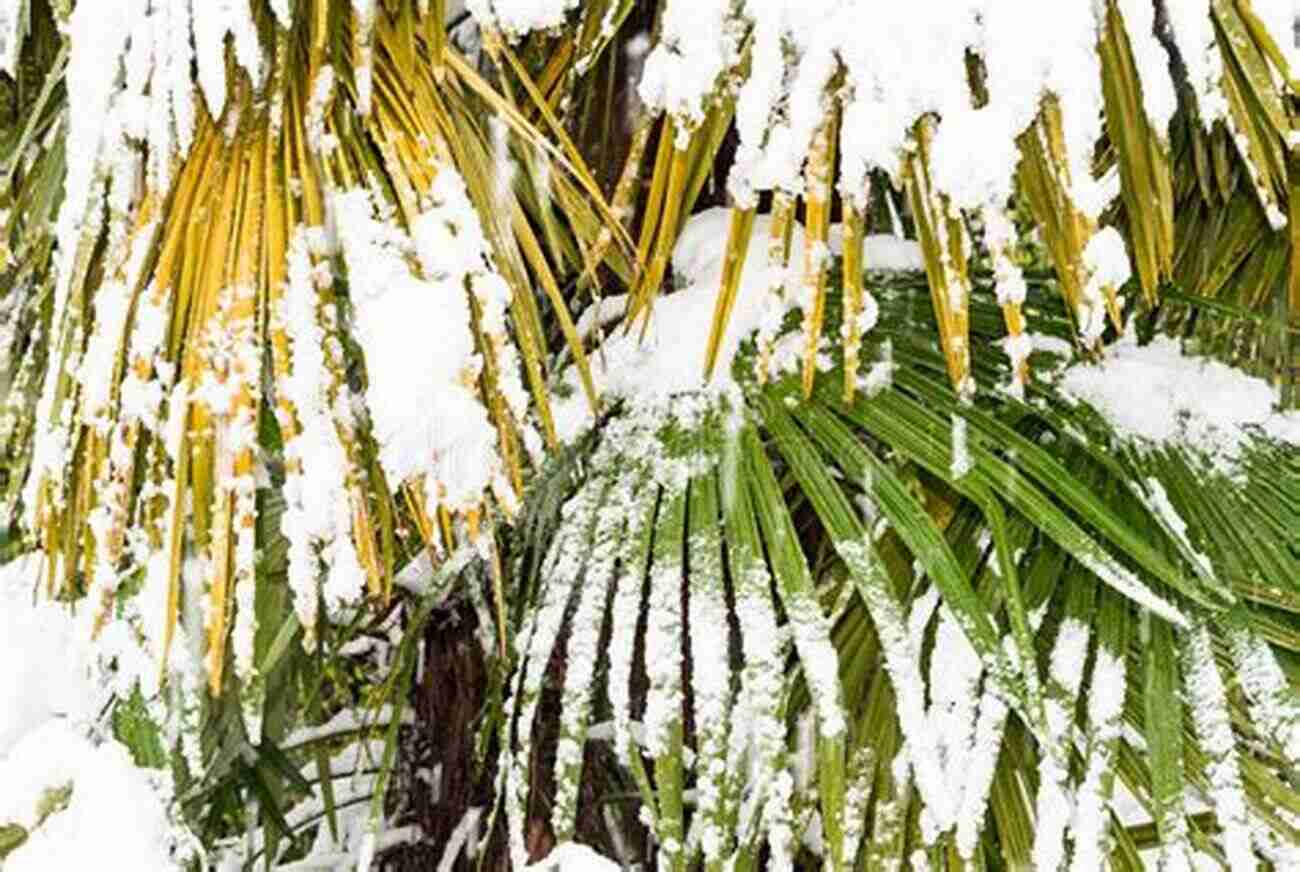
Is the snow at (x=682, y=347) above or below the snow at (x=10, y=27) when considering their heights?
below

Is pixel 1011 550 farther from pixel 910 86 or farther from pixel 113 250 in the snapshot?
pixel 113 250

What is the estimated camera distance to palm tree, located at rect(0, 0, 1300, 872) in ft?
2.88

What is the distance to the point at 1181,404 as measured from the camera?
1086 millimetres

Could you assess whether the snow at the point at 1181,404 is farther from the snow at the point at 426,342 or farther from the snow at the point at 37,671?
the snow at the point at 37,671

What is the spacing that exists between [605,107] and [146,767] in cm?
58

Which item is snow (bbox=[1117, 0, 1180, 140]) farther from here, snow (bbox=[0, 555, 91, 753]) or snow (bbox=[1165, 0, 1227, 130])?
snow (bbox=[0, 555, 91, 753])

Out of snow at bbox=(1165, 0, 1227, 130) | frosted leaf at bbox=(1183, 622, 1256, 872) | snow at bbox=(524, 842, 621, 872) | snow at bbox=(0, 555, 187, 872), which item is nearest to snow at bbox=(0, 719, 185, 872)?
snow at bbox=(0, 555, 187, 872)

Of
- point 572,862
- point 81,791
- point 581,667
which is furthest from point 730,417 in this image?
point 81,791

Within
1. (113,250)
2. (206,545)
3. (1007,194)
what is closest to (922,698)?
(1007,194)

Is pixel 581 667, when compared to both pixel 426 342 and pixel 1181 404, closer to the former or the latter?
pixel 426 342

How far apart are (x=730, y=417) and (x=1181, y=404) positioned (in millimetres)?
306

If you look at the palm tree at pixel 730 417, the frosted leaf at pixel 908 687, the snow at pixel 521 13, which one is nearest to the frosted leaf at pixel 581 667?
the palm tree at pixel 730 417

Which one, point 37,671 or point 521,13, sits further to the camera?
point 37,671

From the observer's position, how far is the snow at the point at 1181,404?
1.07m
